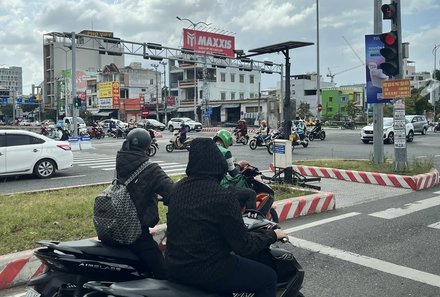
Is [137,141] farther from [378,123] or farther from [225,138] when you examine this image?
[378,123]

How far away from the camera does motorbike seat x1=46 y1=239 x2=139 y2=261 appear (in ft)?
11.2

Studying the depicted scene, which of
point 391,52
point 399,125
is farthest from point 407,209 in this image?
point 391,52

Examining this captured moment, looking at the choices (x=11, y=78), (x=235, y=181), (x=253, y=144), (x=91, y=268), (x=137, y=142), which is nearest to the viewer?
(x=91, y=268)

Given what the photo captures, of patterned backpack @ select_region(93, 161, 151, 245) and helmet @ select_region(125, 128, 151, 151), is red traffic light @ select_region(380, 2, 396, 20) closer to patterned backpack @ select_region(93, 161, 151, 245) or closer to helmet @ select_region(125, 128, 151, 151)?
helmet @ select_region(125, 128, 151, 151)

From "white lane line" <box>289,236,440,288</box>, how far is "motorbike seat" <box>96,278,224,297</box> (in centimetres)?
307

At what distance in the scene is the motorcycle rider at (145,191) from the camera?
142 inches

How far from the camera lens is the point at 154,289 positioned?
2.85 metres

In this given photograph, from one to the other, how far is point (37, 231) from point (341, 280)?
4.02 m

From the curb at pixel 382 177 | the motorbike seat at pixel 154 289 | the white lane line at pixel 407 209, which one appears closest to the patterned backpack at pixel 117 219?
the motorbike seat at pixel 154 289

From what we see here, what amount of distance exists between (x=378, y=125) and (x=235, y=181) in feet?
31.4

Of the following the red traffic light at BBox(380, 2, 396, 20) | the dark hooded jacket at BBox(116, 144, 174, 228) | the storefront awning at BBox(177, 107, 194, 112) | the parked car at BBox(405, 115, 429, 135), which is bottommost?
the dark hooded jacket at BBox(116, 144, 174, 228)

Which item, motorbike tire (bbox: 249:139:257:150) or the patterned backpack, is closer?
the patterned backpack

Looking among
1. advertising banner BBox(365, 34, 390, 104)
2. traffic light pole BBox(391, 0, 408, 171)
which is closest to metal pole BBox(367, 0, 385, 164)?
advertising banner BBox(365, 34, 390, 104)

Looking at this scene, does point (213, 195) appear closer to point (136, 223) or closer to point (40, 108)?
point (136, 223)
